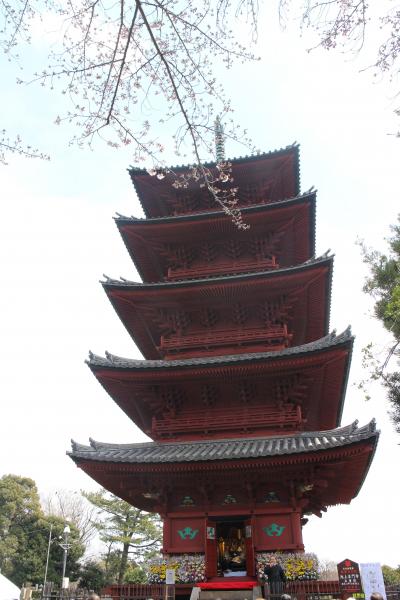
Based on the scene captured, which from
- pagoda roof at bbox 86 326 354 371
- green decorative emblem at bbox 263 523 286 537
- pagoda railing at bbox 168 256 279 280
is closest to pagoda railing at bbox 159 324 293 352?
pagoda roof at bbox 86 326 354 371

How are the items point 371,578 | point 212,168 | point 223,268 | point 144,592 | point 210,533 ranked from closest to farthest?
point 371,578 < point 144,592 < point 210,533 < point 223,268 < point 212,168

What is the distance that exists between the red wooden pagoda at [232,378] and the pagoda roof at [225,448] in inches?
2.1

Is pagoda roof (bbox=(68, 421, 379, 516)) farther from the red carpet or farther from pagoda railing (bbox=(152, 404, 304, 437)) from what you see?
the red carpet

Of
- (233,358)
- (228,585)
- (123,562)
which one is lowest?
(228,585)

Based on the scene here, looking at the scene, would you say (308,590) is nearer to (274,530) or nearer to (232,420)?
(274,530)

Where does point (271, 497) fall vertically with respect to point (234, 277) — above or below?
below

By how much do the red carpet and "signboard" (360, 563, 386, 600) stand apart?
2626mm

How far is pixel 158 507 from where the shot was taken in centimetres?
1378

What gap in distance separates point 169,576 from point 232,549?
3579 millimetres

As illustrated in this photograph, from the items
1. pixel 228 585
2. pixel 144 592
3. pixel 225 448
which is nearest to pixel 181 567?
pixel 144 592

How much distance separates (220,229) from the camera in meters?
17.4

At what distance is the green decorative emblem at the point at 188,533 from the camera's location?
1313cm

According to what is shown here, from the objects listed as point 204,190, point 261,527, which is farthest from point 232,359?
point 204,190

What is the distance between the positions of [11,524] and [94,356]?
33.5m
